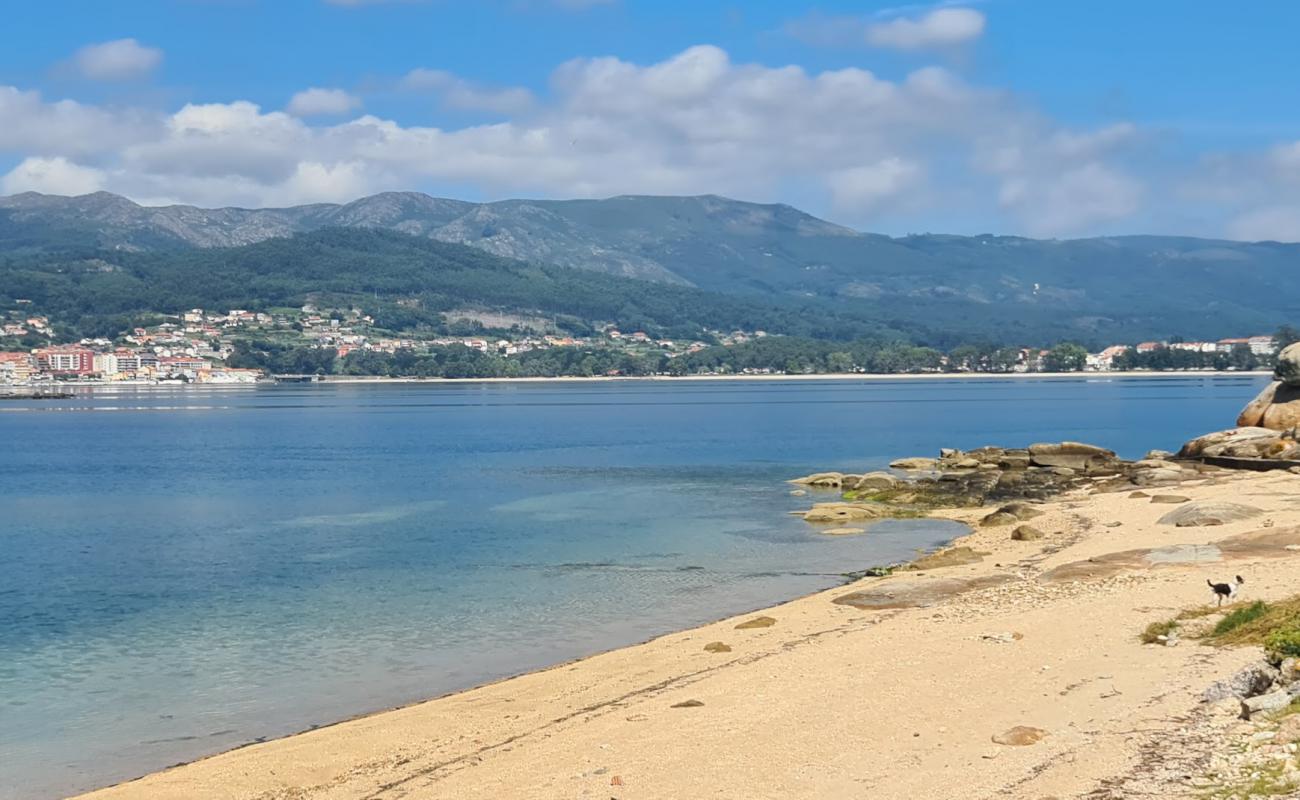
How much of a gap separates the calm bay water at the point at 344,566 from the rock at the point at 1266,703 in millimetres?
12261

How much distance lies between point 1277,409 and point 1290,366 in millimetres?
2255

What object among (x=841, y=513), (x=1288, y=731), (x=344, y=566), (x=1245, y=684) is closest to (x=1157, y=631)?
(x=1245, y=684)

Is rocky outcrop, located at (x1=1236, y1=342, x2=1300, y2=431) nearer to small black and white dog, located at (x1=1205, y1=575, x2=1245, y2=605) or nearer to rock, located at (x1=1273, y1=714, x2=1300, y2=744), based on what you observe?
small black and white dog, located at (x1=1205, y1=575, x2=1245, y2=605)

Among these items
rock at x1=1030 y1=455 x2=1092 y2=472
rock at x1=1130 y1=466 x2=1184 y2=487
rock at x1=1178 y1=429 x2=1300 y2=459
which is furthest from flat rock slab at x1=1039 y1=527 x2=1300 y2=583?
rock at x1=1030 y1=455 x2=1092 y2=472

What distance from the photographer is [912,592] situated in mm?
24422

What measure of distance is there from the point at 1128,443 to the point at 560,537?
50.4 m

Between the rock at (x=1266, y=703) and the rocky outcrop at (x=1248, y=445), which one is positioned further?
the rocky outcrop at (x=1248, y=445)

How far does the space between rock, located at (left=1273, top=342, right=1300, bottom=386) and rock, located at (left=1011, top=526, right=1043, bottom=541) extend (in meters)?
21.1

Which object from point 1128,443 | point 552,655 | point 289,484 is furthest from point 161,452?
point 552,655

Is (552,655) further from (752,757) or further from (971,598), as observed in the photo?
(752,757)

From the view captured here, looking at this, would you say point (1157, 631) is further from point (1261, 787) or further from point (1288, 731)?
point (1261, 787)

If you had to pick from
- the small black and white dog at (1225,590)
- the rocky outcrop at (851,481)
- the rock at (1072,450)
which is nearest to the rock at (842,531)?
the rocky outcrop at (851,481)

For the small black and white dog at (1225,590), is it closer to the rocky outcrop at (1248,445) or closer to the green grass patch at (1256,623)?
the green grass patch at (1256,623)

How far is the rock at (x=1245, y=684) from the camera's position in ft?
44.7
